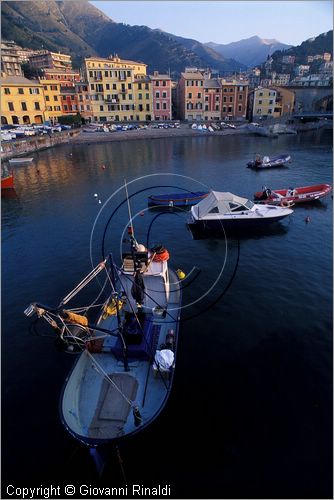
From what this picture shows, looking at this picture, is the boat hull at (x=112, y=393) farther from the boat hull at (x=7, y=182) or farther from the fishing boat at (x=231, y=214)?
the boat hull at (x=7, y=182)

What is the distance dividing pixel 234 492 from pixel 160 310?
9.76 metres

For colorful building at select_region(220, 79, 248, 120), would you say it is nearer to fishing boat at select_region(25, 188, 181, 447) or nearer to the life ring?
the life ring

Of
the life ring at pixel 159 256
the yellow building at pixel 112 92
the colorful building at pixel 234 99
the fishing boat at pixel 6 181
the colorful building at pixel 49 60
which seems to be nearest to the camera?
the life ring at pixel 159 256

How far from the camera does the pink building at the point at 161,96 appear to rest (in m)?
115

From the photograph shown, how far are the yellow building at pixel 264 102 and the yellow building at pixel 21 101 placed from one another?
8772 cm

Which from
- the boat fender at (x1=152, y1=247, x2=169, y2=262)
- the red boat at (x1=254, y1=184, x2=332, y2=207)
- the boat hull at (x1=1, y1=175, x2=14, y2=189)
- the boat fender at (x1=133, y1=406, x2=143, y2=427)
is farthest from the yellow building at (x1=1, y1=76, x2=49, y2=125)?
the boat fender at (x1=133, y1=406, x2=143, y2=427)

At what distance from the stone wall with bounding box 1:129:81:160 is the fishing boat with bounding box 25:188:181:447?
75220 millimetres

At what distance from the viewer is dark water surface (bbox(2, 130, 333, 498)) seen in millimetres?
12367

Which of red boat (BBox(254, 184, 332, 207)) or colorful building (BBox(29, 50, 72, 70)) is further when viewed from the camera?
colorful building (BBox(29, 50, 72, 70))

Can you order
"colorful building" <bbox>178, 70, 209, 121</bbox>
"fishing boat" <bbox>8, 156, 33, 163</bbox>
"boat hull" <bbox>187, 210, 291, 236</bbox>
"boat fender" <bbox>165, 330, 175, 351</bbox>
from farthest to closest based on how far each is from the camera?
"colorful building" <bbox>178, 70, 209, 121</bbox> → "fishing boat" <bbox>8, 156, 33, 163</bbox> → "boat hull" <bbox>187, 210, 291, 236</bbox> → "boat fender" <bbox>165, 330, 175, 351</bbox>

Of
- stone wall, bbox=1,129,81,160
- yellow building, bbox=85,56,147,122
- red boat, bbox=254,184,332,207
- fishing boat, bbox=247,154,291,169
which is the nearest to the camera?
red boat, bbox=254,184,332,207

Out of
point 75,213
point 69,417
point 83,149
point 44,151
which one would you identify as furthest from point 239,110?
point 69,417

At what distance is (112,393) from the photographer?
1429 centimetres

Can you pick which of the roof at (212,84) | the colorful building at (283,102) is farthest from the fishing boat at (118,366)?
the colorful building at (283,102)
